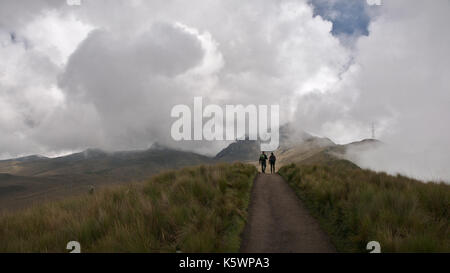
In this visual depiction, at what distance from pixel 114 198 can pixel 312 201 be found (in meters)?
8.31

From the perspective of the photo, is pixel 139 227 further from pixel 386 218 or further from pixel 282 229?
pixel 386 218

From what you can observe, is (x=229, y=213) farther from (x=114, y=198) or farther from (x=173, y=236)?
(x=114, y=198)

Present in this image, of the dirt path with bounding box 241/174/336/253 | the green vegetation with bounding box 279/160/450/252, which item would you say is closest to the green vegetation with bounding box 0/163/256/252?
the dirt path with bounding box 241/174/336/253

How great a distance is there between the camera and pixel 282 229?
684cm

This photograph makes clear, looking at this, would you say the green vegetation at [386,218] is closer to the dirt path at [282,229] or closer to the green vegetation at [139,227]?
the dirt path at [282,229]

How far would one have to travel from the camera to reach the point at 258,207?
909cm

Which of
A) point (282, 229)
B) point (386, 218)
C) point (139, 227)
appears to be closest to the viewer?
point (139, 227)

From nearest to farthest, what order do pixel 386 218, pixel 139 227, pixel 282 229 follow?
pixel 139 227 < pixel 386 218 < pixel 282 229

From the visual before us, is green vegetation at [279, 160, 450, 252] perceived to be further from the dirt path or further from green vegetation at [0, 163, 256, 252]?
green vegetation at [0, 163, 256, 252]

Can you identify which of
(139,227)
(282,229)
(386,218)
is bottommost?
(282,229)

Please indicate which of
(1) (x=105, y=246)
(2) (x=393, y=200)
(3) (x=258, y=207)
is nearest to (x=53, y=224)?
(1) (x=105, y=246)

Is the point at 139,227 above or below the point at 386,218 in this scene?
below

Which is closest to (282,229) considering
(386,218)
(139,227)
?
(386,218)

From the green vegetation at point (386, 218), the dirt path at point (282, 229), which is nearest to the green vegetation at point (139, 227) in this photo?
the dirt path at point (282, 229)
